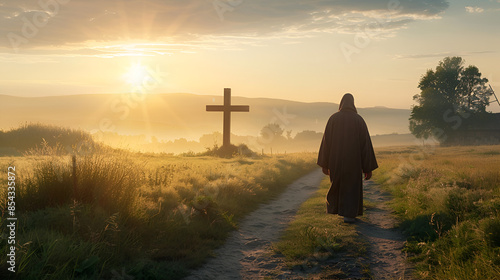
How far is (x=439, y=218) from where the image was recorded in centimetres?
775

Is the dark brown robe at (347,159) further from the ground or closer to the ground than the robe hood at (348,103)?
closer to the ground

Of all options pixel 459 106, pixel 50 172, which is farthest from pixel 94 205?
pixel 459 106

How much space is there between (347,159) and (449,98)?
50303 mm

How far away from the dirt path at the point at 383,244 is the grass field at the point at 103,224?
2.79 meters

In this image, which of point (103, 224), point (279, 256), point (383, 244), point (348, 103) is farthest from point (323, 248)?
point (348, 103)

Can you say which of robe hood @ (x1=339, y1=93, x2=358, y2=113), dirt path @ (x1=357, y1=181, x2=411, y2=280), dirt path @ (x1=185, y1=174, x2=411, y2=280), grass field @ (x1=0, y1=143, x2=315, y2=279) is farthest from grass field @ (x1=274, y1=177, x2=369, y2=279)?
robe hood @ (x1=339, y1=93, x2=358, y2=113)

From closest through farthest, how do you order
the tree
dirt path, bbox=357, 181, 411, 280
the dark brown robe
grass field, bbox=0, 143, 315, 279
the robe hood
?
1. grass field, bbox=0, 143, 315, 279
2. dirt path, bbox=357, 181, 411, 280
3. the dark brown robe
4. the robe hood
5. the tree

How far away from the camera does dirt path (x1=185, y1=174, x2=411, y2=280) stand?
19.5 feet

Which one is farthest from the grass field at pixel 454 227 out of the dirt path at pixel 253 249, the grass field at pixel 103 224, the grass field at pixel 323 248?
the grass field at pixel 103 224

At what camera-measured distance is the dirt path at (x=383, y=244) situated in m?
5.90

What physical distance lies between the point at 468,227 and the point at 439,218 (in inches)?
57.1

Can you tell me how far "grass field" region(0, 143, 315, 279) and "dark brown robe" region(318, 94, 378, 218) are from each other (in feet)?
8.49

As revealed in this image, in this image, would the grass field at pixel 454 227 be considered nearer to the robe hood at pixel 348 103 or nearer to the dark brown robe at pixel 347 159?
the dark brown robe at pixel 347 159

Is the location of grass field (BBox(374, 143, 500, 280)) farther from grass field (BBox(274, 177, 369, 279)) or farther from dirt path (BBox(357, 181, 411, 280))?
grass field (BBox(274, 177, 369, 279))
